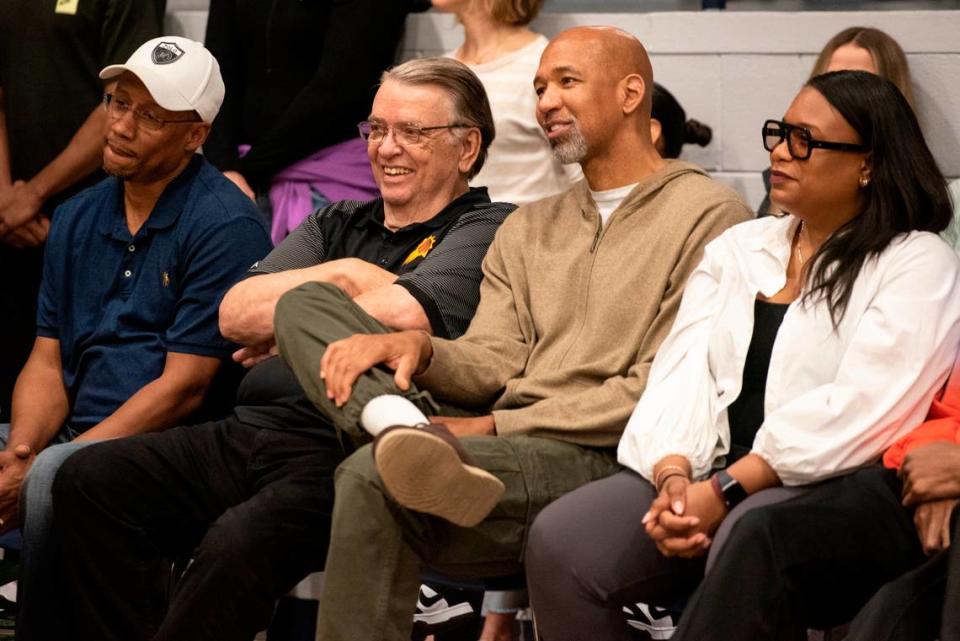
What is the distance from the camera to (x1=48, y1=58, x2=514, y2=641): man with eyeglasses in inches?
109

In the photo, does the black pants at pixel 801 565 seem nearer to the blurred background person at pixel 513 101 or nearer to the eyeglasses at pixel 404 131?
the eyeglasses at pixel 404 131

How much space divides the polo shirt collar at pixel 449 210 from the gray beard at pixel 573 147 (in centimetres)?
28

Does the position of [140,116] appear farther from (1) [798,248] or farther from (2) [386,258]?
(1) [798,248]

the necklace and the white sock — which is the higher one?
the necklace

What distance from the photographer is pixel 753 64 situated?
3.84m

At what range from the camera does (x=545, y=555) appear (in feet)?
8.16

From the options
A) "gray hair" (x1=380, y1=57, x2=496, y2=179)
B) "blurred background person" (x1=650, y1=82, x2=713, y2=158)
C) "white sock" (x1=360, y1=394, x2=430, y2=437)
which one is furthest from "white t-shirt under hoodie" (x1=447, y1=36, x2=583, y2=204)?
"white sock" (x1=360, y1=394, x2=430, y2=437)

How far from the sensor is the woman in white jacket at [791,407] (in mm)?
2285

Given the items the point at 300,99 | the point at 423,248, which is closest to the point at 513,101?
the point at 300,99

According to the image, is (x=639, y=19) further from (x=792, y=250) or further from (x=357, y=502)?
(x=357, y=502)

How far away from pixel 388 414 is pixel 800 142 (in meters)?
0.87

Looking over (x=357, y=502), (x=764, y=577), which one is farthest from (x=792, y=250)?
(x=357, y=502)

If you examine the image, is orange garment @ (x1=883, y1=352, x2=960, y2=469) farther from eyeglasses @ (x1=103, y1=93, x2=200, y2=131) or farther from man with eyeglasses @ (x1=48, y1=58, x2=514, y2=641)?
eyeglasses @ (x1=103, y1=93, x2=200, y2=131)

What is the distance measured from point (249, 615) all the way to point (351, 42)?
5.51 ft
